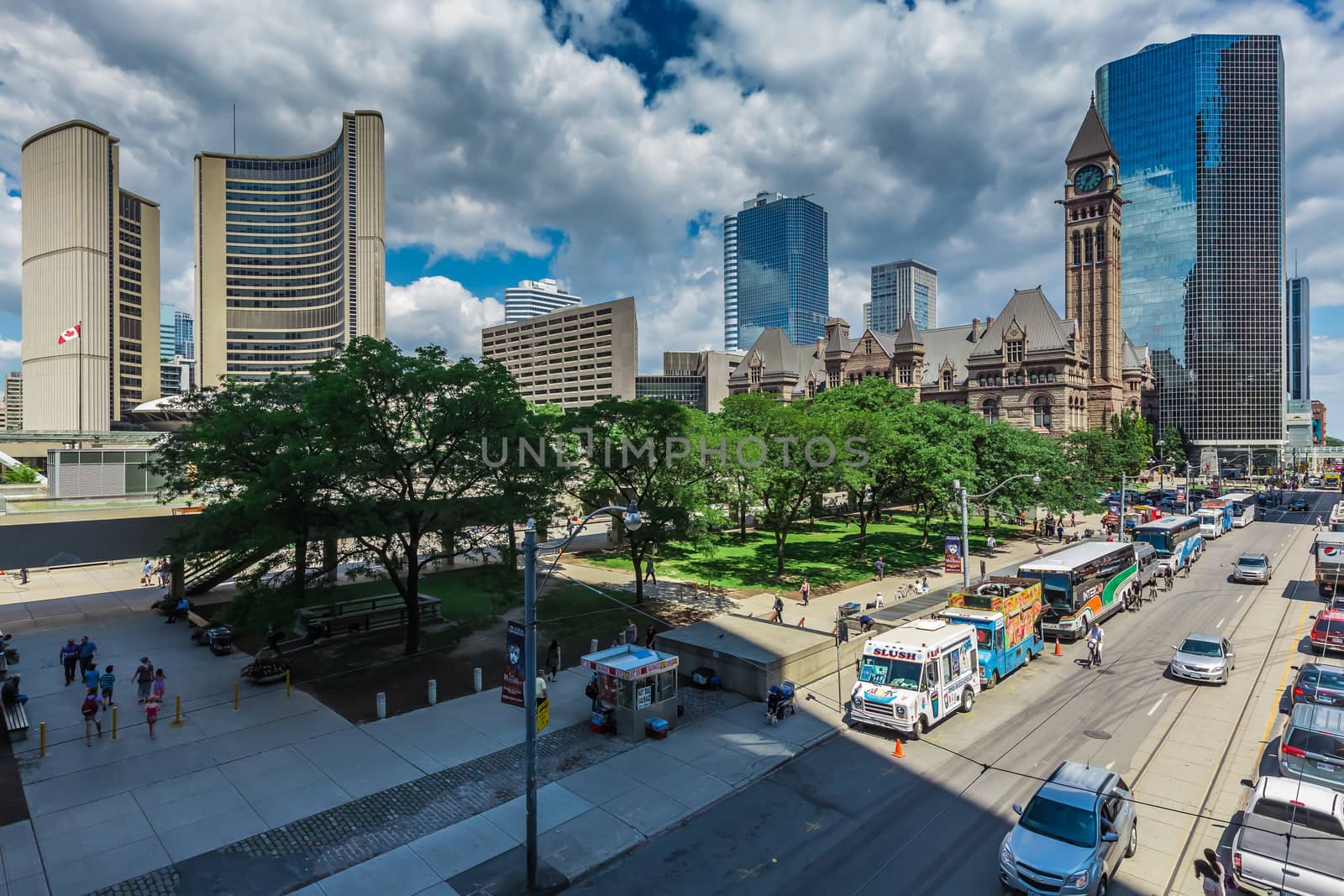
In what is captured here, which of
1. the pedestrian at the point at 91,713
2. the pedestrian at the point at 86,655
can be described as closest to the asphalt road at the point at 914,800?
the pedestrian at the point at 91,713

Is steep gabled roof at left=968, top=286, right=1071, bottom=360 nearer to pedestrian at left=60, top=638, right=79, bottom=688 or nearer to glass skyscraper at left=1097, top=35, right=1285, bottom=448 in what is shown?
glass skyscraper at left=1097, top=35, right=1285, bottom=448

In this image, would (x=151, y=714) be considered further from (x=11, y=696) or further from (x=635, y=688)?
(x=635, y=688)

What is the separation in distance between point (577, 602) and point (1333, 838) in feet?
95.0

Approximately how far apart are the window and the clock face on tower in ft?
165

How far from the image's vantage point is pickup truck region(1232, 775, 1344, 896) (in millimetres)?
10945

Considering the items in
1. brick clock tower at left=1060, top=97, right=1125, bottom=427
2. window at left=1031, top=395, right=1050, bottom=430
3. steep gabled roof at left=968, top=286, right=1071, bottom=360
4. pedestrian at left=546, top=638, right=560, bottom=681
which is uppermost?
brick clock tower at left=1060, top=97, right=1125, bottom=427

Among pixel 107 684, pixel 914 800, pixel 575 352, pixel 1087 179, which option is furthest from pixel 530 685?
pixel 575 352

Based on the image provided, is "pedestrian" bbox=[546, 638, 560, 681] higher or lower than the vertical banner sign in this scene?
lower

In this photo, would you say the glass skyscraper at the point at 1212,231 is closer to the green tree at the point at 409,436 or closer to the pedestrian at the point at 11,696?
the green tree at the point at 409,436

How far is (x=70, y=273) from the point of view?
138125 mm

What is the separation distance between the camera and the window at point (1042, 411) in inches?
3824

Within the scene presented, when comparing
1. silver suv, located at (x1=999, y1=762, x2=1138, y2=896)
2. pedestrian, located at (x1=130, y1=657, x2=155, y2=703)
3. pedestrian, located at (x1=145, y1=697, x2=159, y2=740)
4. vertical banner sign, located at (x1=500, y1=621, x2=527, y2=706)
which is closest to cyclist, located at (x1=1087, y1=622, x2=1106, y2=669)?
silver suv, located at (x1=999, y1=762, x2=1138, y2=896)

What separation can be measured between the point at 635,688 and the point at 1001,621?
13308mm

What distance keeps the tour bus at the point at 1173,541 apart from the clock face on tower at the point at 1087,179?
93.8 metres
